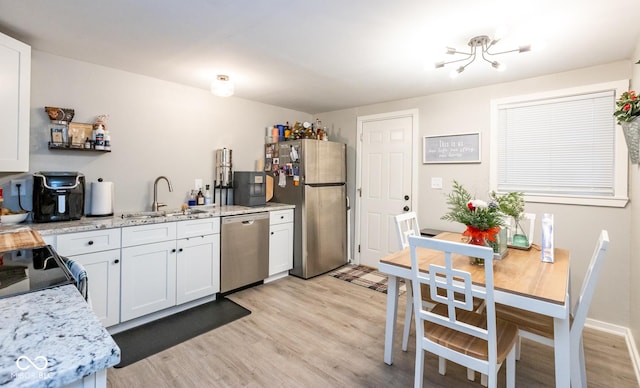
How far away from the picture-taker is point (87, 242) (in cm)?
222

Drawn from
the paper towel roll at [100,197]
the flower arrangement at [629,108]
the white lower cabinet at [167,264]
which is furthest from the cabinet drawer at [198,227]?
the flower arrangement at [629,108]

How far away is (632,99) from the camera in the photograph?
194 centimetres

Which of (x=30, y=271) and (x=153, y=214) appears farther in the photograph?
(x=153, y=214)

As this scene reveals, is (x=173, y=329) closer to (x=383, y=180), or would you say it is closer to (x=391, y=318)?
(x=391, y=318)

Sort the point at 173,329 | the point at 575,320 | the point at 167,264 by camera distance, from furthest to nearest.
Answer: the point at 167,264 → the point at 173,329 → the point at 575,320

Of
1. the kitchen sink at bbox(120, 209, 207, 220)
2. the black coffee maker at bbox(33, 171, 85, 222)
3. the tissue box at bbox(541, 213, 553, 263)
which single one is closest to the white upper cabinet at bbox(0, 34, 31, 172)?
the black coffee maker at bbox(33, 171, 85, 222)

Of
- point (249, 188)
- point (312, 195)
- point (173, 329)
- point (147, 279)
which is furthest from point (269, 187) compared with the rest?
point (173, 329)

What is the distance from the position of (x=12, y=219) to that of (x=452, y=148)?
4.00 meters

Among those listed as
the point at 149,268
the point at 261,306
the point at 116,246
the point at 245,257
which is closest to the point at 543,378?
the point at 261,306

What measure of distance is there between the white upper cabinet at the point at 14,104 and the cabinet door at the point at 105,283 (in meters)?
0.79

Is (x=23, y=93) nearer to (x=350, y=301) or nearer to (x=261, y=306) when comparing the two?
(x=261, y=306)

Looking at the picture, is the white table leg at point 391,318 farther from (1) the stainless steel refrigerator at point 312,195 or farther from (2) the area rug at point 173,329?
(1) the stainless steel refrigerator at point 312,195

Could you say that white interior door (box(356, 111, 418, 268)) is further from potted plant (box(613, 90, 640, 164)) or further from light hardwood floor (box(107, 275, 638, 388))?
potted plant (box(613, 90, 640, 164))

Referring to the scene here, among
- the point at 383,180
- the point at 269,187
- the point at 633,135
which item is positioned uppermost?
the point at 633,135
